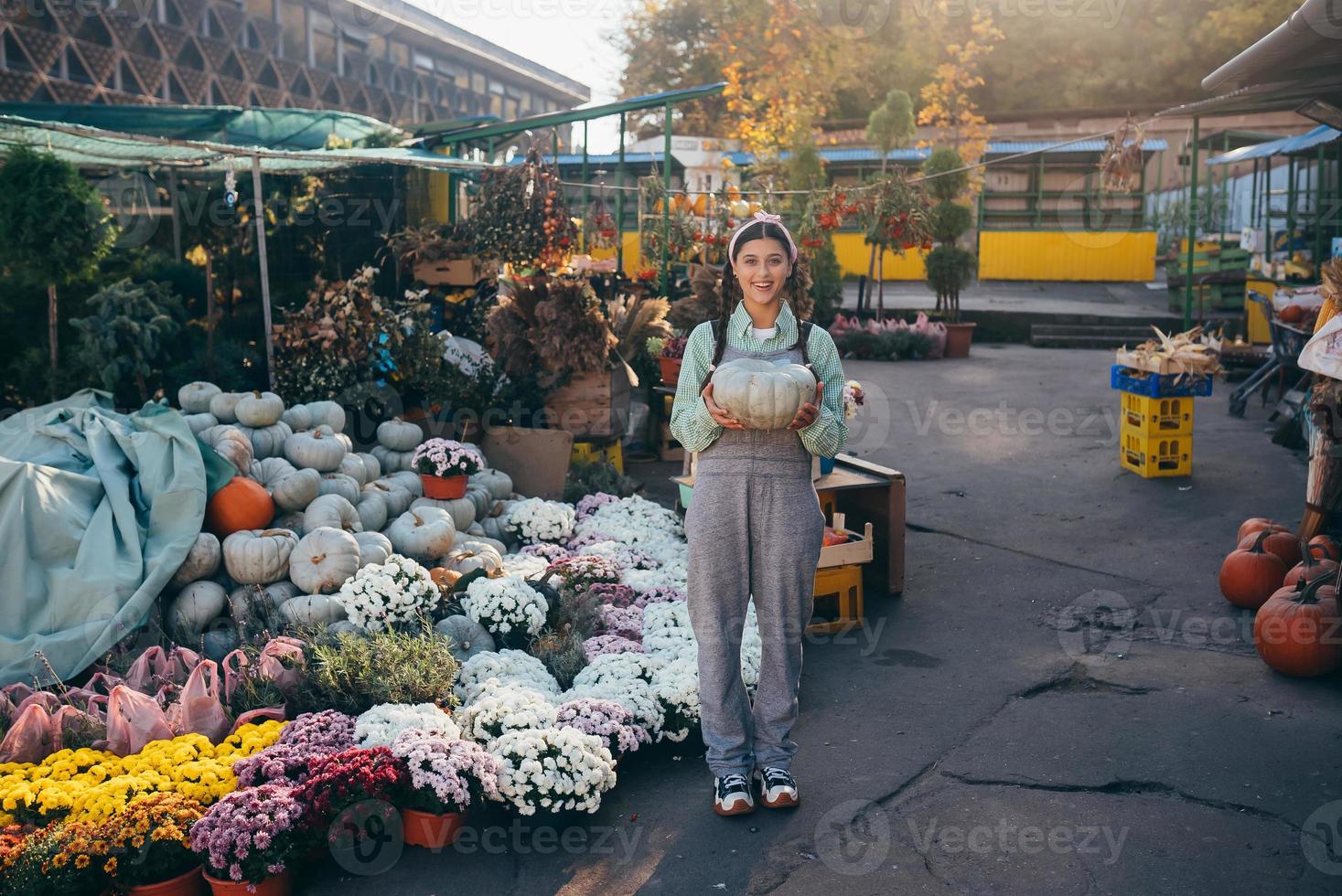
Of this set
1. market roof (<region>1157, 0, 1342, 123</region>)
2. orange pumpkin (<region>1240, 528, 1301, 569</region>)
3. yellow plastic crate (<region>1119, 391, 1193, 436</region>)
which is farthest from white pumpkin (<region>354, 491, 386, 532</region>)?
yellow plastic crate (<region>1119, 391, 1193, 436</region>)

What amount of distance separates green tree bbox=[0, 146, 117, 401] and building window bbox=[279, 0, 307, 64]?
42.0ft

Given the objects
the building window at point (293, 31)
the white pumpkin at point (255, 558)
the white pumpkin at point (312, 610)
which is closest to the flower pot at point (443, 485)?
the white pumpkin at point (255, 558)

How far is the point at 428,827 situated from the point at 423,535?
2.65 metres

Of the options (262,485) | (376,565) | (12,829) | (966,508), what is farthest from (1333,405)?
(12,829)

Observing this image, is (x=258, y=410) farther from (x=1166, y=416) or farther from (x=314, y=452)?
(x=1166, y=416)

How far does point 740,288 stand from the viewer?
13.1ft

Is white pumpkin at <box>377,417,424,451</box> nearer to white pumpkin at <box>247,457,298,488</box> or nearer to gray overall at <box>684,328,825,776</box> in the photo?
white pumpkin at <box>247,457,298,488</box>

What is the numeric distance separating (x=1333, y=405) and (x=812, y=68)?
2322 centimetres

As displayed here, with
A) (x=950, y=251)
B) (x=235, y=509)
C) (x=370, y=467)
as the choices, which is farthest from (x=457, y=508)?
(x=950, y=251)

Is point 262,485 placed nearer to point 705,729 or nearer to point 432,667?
point 432,667

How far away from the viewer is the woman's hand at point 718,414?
368cm

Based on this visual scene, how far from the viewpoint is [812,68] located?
27297 mm

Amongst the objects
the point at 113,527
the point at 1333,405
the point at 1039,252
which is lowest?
the point at 113,527

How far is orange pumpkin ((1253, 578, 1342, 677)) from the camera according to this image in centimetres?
501
